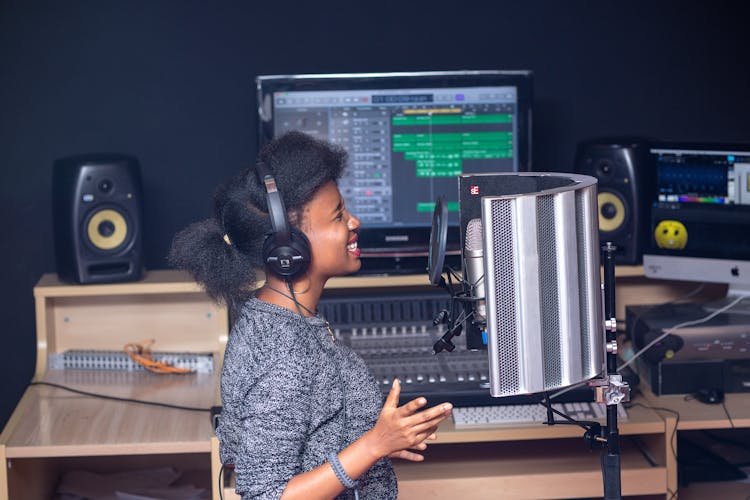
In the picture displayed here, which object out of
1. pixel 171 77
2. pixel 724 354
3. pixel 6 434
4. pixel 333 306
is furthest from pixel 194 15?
pixel 724 354

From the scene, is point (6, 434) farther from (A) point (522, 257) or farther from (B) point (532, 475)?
(A) point (522, 257)

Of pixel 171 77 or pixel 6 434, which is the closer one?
pixel 6 434

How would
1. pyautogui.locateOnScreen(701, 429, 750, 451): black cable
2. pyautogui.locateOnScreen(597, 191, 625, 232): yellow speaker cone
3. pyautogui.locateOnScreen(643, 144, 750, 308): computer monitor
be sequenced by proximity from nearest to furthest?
pyautogui.locateOnScreen(643, 144, 750, 308): computer monitor, pyautogui.locateOnScreen(597, 191, 625, 232): yellow speaker cone, pyautogui.locateOnScreen(701, 429, 750, 451): black cable

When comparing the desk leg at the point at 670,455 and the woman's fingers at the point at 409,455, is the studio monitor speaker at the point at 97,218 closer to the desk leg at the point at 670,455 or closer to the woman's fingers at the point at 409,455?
the woman's fingers at the point at 409,455

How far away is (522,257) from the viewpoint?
1.44 meters

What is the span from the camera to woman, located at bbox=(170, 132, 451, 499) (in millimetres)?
1591

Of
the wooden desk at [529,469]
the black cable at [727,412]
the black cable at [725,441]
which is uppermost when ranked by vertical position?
the black cable at [727,412]

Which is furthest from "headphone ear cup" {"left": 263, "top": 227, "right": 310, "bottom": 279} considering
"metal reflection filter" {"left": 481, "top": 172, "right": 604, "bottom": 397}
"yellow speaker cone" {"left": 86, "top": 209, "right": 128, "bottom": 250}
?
"yellow speaker cone" {"left": 86, "top": 209, "right": 128, "bottom": 250}

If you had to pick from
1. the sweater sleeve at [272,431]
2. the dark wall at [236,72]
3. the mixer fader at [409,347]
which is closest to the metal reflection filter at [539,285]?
the sweater sleeve at [272,431]

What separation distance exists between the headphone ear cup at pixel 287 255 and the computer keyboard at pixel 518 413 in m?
0.86

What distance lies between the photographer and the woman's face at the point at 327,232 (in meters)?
1.75

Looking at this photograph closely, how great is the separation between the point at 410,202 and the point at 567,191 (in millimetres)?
1376

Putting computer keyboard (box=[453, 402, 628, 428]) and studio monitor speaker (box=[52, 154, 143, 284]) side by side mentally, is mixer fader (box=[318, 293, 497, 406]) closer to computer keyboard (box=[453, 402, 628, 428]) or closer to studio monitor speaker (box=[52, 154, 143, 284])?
computer keyboard (box=[453, 402, 628, 428])

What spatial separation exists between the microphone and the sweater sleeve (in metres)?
0.30
